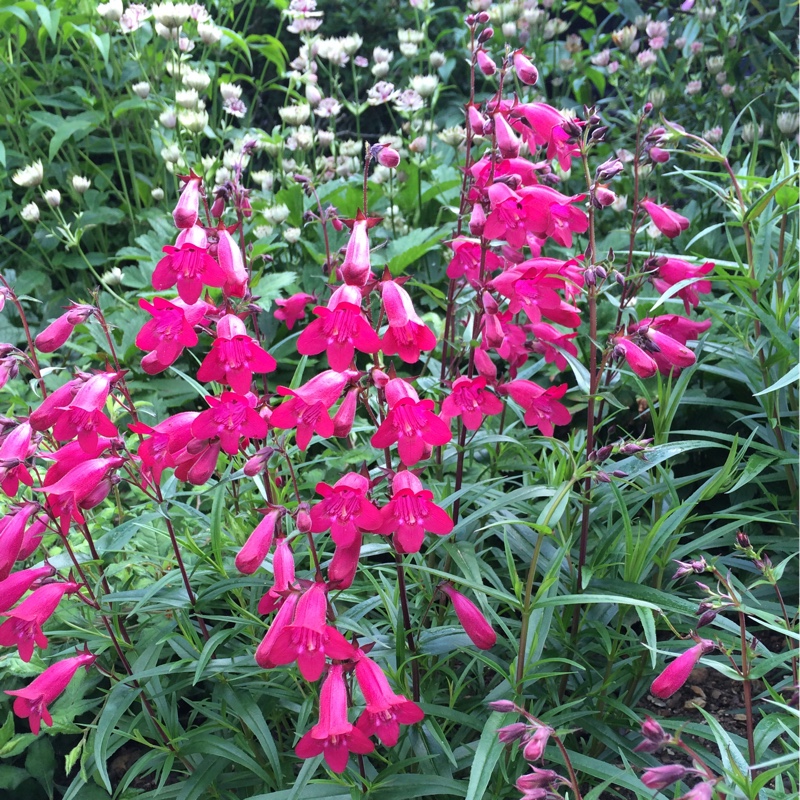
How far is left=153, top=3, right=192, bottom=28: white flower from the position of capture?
11.1 feet

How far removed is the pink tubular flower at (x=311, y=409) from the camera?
56.3 inches

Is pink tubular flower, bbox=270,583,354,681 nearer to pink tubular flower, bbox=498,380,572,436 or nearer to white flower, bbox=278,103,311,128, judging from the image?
pink tubular flower, bbox=498,380,572,436

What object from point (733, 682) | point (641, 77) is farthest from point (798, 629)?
point (641, 77)

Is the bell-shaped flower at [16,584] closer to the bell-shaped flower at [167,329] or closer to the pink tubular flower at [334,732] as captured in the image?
the bell-shaped flower at [167,329]

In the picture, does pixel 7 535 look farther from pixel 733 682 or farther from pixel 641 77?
pixel 641 77

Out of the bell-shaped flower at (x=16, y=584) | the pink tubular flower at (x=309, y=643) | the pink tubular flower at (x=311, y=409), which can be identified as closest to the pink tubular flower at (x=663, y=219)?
the pink tubular flower at (x=311, y=409)

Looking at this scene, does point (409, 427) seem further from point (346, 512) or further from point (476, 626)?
point (476, 626)

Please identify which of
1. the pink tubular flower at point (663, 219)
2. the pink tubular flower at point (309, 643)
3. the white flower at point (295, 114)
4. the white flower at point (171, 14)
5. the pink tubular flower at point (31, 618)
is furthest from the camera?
the white flower at point (295, 114)

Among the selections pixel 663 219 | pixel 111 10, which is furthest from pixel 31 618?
pixel 111 10

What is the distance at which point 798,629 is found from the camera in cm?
173

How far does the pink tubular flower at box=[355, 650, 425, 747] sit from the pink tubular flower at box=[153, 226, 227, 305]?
2.40ft

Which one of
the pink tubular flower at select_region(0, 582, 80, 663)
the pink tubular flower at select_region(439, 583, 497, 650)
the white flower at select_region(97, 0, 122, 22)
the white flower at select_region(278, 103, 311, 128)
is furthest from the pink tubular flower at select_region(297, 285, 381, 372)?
the white flower at select_region(97, 0, 122, 22)

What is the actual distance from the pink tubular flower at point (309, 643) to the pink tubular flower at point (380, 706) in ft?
0.21

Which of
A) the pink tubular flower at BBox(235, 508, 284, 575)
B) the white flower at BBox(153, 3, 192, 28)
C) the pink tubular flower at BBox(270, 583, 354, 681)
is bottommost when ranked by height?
the pink tubular flower at BBox(270, 583, 354, 681)
